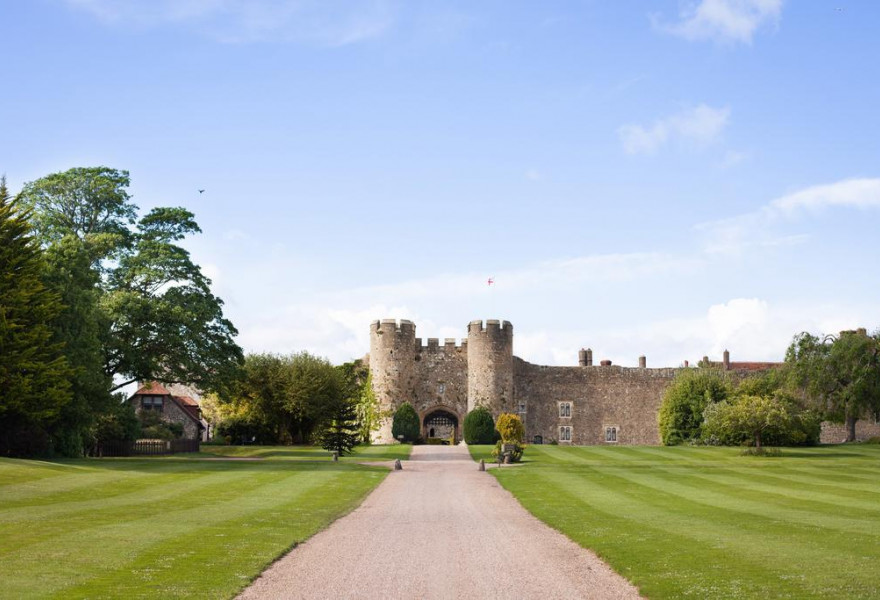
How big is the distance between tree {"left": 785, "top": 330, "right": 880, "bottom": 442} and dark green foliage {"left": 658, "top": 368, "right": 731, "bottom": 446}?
532 centimetres

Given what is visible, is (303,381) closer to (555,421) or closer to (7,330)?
(555,421)

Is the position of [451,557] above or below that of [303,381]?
below

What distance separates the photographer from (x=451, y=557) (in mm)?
15172

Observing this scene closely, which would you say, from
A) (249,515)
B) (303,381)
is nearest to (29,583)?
(249,515)

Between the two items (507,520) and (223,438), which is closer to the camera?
(507,520)

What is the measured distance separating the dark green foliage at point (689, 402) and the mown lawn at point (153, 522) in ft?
95.8

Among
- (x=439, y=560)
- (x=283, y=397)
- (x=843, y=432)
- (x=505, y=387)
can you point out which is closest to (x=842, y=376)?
(x=843, y=432)

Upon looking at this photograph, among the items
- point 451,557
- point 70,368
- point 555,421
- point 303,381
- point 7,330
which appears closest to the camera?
point 451,557

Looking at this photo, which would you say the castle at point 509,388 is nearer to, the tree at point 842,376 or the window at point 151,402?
the tree at point 842,376

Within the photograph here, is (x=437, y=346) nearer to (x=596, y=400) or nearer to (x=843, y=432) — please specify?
(x=596, y=400)

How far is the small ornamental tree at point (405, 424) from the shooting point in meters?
61.0

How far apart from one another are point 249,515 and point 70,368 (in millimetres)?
19737

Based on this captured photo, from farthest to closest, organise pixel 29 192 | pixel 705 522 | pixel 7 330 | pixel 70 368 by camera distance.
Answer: pixel 29 192 < pixel 70 368 < pixel 7 330 < pixel 705 522

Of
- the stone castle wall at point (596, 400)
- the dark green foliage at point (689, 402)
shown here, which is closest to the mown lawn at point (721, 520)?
the dark green foliage at point (689, 402)
